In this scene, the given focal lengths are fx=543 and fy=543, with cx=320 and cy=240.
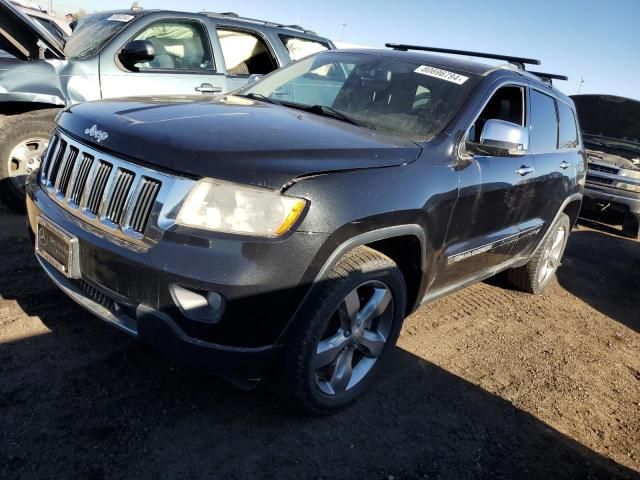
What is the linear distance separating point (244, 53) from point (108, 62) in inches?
66.7

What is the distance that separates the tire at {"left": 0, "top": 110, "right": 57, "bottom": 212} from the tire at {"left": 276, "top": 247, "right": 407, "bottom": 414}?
352cm

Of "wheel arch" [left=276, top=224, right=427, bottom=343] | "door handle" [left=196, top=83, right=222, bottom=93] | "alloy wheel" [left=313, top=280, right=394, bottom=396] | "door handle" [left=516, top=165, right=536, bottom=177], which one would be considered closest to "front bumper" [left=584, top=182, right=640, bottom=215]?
"door handle" [left=516, top=165, right=536, bottom=177]

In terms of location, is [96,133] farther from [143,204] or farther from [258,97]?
[258,97]

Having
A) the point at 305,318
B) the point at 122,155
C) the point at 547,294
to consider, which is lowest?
the point at 547,294

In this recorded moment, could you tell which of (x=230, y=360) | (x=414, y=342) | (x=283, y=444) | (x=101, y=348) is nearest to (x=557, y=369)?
(x=414, y=342)

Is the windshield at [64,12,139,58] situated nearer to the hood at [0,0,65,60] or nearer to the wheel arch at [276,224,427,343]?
the hood at [0,0,65,60]

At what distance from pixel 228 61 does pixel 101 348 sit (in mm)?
3902

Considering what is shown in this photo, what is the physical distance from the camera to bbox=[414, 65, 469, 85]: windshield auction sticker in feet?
11.1

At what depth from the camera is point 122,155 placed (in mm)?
2377

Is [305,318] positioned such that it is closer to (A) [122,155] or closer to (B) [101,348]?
(A) [122,155]

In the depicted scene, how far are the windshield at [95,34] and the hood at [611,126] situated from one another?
24.0 feet

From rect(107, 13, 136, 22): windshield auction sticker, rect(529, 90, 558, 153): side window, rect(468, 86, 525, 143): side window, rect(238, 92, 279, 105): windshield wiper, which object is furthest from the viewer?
rect(107, 13, 136, 22): windshield auction sticker

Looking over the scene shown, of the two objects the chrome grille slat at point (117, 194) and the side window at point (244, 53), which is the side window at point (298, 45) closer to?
the side window at point (244, 53)

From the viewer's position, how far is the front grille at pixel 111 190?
222 centimetres
